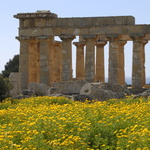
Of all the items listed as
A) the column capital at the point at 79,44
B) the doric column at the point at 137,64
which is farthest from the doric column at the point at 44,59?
the doric column at the point at 137,64

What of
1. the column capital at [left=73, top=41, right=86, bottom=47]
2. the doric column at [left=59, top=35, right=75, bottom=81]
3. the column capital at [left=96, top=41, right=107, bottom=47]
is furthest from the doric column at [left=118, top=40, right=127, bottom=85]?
the doric column at [left=59, top=35, right=75, bottom=81]

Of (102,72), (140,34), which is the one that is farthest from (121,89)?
(102,72)

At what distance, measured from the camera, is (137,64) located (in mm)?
42094

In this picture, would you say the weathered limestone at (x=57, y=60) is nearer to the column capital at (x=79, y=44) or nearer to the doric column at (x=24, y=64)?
the column capital at (x=79, y=44)

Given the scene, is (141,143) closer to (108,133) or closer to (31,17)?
(108,133)

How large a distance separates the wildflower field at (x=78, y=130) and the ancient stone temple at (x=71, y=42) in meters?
22.9

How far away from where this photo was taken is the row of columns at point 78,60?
42062 mm

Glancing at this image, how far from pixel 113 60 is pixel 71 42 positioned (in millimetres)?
4489

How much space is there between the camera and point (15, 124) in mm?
17000

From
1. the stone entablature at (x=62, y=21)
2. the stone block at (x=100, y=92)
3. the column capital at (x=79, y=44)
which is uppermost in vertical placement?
the stone entablature at (x=62, y=21)

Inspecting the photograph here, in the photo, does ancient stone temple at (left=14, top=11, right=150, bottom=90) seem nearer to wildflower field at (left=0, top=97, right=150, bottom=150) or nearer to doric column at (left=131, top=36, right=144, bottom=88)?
doric column at (left=131, top=36, right=144, bottom=88)

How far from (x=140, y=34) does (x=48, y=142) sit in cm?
2923

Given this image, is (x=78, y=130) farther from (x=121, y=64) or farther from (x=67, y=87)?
(x=121, y=64)

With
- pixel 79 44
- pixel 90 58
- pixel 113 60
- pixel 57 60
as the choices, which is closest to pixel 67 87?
pixel 90 58
